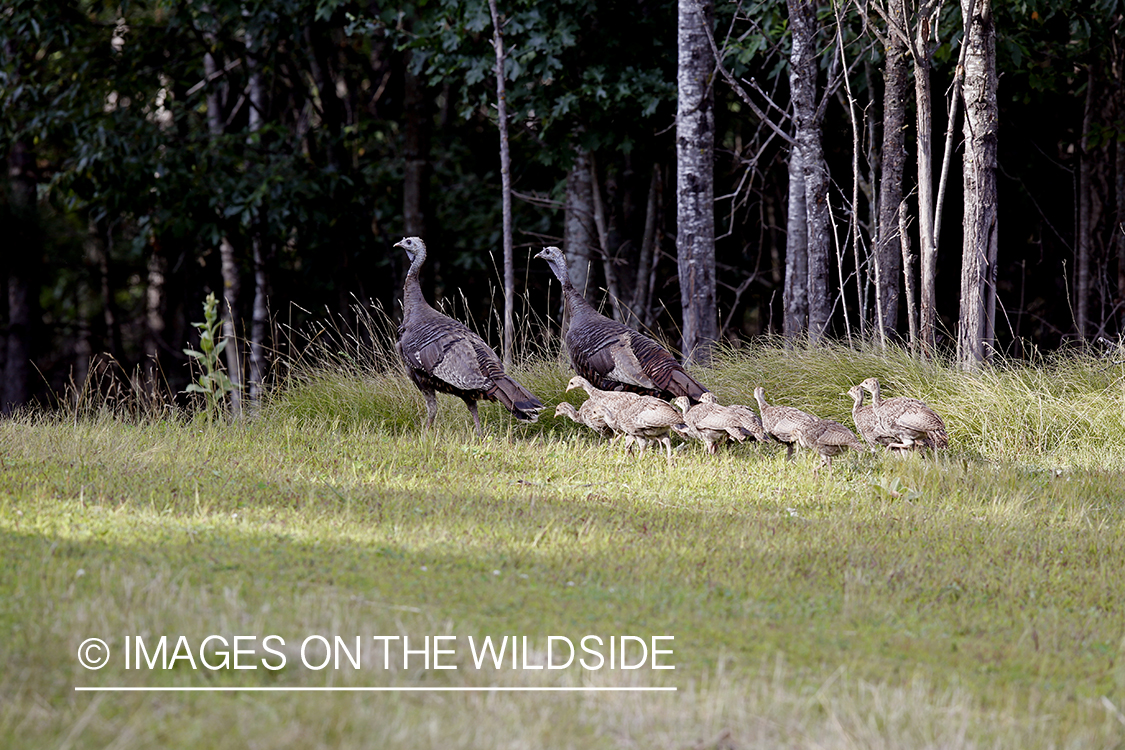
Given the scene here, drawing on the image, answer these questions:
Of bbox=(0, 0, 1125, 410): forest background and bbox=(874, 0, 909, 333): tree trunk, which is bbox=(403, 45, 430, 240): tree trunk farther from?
bbox=(874, 0, 909, 333): tree trunk

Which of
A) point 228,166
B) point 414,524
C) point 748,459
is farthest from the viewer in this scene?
point 228,166

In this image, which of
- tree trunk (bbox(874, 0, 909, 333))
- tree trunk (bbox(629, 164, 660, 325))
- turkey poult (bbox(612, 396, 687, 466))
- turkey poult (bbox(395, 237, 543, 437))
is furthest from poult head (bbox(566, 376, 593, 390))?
tree trunk (bbox(629, 164, 660, 325))

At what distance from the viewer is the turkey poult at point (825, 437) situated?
770 cm

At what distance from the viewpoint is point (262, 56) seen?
57.5 feet

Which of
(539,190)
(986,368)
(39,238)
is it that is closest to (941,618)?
(986,368)

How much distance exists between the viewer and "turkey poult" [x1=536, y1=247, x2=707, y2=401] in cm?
909

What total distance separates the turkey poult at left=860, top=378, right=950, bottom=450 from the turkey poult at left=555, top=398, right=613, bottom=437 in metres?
2.11

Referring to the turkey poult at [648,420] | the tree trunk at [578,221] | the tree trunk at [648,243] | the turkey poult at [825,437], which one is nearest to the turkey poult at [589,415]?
the turkey poult at [648,420]

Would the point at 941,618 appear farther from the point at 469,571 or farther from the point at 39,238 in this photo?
the point at 39,238

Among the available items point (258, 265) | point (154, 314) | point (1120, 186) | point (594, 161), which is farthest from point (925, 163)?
point (154, 314)

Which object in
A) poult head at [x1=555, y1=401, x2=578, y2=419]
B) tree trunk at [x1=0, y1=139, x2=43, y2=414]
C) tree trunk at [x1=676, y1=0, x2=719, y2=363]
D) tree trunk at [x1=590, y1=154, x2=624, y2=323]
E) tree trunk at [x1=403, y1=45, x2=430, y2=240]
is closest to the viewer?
poult head at [x1=555, y1=401, x2=578, y2=419]

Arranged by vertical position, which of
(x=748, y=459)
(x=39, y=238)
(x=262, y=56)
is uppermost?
(x=262, y=56)

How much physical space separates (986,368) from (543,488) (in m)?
4.47

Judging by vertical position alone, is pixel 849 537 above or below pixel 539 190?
below
